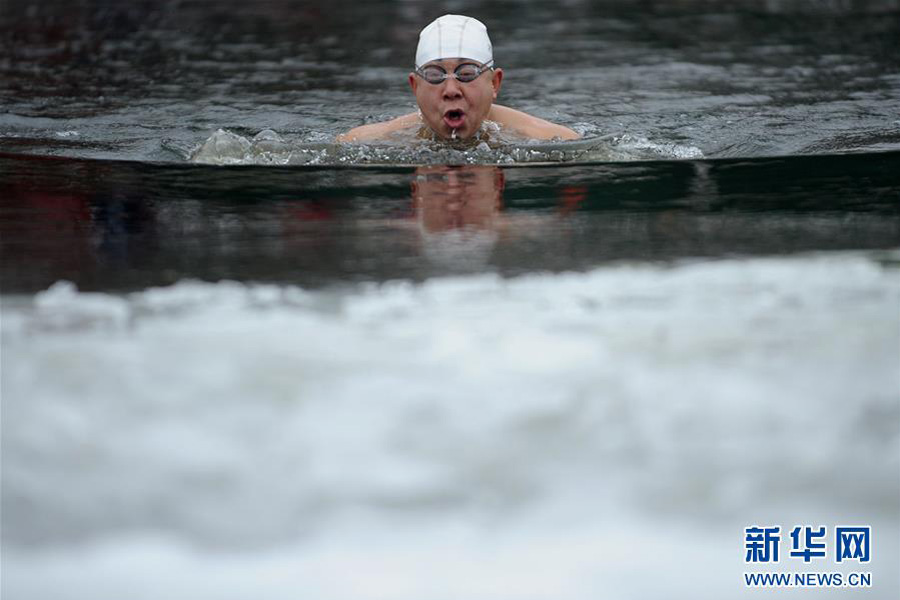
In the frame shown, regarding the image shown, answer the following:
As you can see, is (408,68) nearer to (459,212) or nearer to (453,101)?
(453,101)

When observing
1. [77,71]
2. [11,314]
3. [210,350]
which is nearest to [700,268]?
[210,350]

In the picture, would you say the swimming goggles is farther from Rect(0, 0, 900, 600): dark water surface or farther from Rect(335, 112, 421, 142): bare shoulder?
Rect(0, 0, 900, 600): dark water surface

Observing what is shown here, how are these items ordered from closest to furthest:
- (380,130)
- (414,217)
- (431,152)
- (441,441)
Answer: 1. (441,441)
2. (414,217)
3. (431,152)
4. (380,130)

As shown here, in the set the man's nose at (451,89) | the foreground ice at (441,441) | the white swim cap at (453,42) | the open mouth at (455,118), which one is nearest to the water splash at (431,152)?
the open mouth at (455,118)

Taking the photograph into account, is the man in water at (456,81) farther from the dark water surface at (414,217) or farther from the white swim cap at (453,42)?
the dark water surface at (414,217)

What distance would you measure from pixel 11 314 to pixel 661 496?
1.58m

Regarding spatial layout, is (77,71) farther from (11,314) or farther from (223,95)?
(11,314)

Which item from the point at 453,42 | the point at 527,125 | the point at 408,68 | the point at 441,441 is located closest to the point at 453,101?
the point at 453,42

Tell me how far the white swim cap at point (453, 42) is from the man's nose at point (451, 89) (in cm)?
11

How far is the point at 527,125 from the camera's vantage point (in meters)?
6.04

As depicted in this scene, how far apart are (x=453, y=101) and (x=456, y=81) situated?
0.09 m


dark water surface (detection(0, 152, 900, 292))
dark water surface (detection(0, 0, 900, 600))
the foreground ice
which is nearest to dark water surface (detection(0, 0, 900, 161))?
dark water surface (detection(0, 152, 900, 292))

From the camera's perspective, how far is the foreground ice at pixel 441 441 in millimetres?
2402

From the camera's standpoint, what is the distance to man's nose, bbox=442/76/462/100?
5.62 metres
